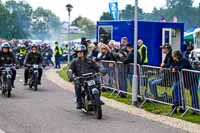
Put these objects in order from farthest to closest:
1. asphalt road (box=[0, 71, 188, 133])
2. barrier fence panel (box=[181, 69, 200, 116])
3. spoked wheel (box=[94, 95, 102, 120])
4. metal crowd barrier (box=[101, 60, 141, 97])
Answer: metal crowd barrier (box=[101, 60, 141, 97]), barrier fence panel (box=[181, 69, 200, 116]), spoked wheel (box=[94, 95, 102, 120]), asphalt road (box=[0, 71, 188, 133])

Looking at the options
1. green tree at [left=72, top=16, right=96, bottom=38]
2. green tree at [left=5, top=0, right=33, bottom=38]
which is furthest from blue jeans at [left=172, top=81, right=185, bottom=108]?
green tree at [left=5, top=0, right=33, bottom=38]

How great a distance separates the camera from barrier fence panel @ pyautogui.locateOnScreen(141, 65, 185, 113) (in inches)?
533

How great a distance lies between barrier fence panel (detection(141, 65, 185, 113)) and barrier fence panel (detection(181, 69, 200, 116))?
18 cm

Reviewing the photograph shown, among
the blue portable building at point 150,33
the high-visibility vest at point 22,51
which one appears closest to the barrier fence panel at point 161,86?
the blue portable building at point 150,33

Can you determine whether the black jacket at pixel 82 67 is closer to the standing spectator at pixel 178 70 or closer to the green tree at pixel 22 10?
the standing spectator at pixel 178 70

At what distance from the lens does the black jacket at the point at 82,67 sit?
13.4 meters

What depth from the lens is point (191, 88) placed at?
13.1 meters

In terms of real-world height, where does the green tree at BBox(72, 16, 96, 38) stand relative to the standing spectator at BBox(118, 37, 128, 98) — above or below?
above

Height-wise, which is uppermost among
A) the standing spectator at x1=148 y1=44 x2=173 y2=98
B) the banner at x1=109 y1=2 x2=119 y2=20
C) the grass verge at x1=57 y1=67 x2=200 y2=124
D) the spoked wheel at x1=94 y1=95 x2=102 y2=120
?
the banner at x1=109 y1=2 x2=119 y2=20

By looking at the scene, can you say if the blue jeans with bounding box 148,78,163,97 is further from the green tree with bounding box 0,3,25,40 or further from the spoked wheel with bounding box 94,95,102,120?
Answer: the green tree with bounding box 0,3,25,40

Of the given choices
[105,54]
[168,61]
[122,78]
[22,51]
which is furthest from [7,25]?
[168,61]

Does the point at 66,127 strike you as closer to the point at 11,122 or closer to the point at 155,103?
the point at 11,122

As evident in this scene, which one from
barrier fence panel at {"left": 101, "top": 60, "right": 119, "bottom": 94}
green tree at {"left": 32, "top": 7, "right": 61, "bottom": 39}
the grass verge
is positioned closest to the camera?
the grass verge

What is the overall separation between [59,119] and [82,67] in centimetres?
164
